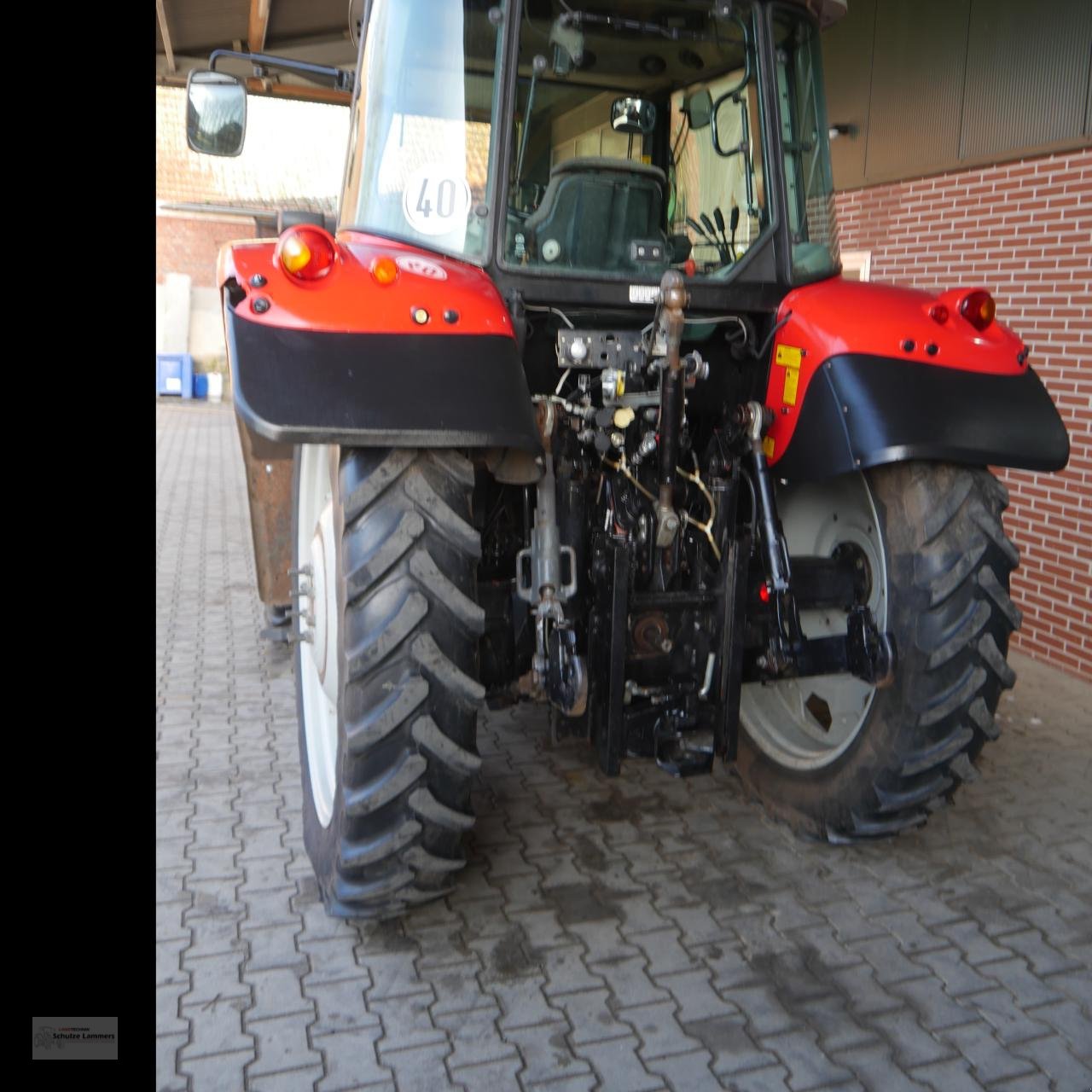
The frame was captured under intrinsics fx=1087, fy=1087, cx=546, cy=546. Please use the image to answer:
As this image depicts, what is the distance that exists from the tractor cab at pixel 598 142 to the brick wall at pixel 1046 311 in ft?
7.73

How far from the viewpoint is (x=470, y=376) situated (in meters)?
2.46

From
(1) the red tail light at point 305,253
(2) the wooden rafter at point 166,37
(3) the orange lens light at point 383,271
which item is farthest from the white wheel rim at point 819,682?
(2) the wooden rafter at point 166,37

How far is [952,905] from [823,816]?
42cm

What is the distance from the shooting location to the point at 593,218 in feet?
9.71

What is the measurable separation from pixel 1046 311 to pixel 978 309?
2.55m

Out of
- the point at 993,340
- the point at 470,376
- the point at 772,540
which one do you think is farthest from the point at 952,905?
the point at 470,376

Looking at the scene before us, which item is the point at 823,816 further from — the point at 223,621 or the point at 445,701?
the point at 223,621

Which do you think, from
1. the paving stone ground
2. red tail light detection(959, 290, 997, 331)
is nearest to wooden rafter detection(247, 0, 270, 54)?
the paving stone ground

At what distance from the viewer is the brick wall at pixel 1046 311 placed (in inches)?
199

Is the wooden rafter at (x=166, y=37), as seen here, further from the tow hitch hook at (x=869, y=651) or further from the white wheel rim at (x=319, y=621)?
the tow hitch hook at (x=869, y=651)

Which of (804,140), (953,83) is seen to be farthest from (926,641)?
(953,83)

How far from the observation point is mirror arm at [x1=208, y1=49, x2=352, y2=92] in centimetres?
306

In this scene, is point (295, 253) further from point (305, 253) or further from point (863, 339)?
point (863, 339)

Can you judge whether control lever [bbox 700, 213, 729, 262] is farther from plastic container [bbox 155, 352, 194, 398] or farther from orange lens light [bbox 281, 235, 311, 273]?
plastic container [bbox 155, 352, 194, 398]
